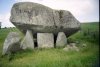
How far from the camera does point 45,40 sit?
14.3 m

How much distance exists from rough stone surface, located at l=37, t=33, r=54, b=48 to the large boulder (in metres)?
0.24

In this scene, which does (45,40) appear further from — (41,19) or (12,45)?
(12,45)

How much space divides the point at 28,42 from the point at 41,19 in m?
1.52

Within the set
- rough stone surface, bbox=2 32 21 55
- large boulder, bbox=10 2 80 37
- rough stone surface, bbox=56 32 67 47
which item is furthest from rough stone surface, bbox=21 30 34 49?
rough stone surface, bbox=56 32 67 47

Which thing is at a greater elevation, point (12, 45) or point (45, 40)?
point (12, 45)

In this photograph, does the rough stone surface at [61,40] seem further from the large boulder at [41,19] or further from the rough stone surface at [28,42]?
the rough stone surface at [28,42]

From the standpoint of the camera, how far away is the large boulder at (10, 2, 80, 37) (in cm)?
1420

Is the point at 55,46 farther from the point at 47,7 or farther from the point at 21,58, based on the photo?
the point at 21,58

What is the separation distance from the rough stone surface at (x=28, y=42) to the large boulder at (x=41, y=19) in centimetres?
37

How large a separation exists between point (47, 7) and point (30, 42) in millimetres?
2327

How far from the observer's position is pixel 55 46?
47.6 ft

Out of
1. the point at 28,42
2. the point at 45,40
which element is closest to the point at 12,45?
the point at 28,42

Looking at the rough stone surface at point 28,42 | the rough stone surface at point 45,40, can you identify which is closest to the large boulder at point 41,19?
the rough stone surface at point 45,40

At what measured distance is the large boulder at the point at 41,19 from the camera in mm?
14195
